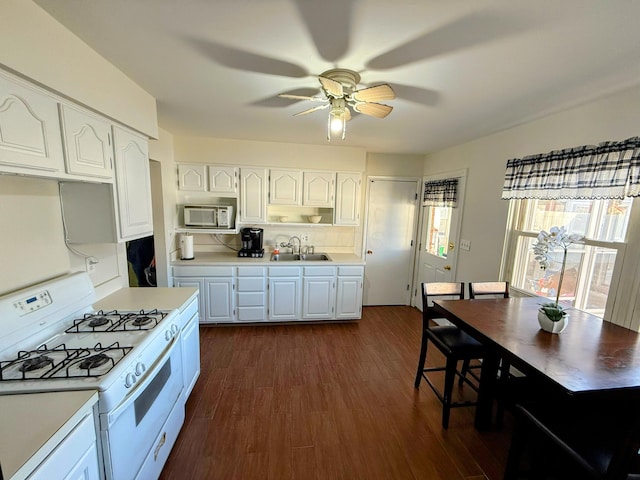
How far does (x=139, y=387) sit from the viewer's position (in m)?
1.27

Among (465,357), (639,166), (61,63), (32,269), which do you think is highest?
(61,63)

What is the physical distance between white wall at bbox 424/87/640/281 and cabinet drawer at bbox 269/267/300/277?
204 cm

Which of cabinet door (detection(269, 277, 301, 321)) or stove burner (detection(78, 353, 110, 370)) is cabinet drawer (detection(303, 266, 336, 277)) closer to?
cabinet door (detection(269, 277, 301, 321))

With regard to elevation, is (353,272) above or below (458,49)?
below

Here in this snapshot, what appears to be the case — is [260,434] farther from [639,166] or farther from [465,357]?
[639,166]

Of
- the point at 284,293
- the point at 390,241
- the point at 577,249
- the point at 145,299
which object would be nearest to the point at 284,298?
the point at 284,293

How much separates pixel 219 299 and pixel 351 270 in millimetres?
1731

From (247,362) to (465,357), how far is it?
1994 mm

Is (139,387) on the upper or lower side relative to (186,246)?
lower

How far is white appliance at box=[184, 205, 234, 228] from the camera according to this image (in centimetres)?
338

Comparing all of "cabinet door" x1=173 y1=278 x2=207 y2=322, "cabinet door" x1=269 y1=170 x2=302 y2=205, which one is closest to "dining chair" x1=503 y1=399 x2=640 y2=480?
"cabinet door" x1=269 y1=170 x2=302 y2=205

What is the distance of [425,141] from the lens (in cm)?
323

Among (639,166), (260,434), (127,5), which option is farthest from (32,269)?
(639,166)

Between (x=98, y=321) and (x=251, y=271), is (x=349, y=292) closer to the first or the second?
(x=251, y=271)
